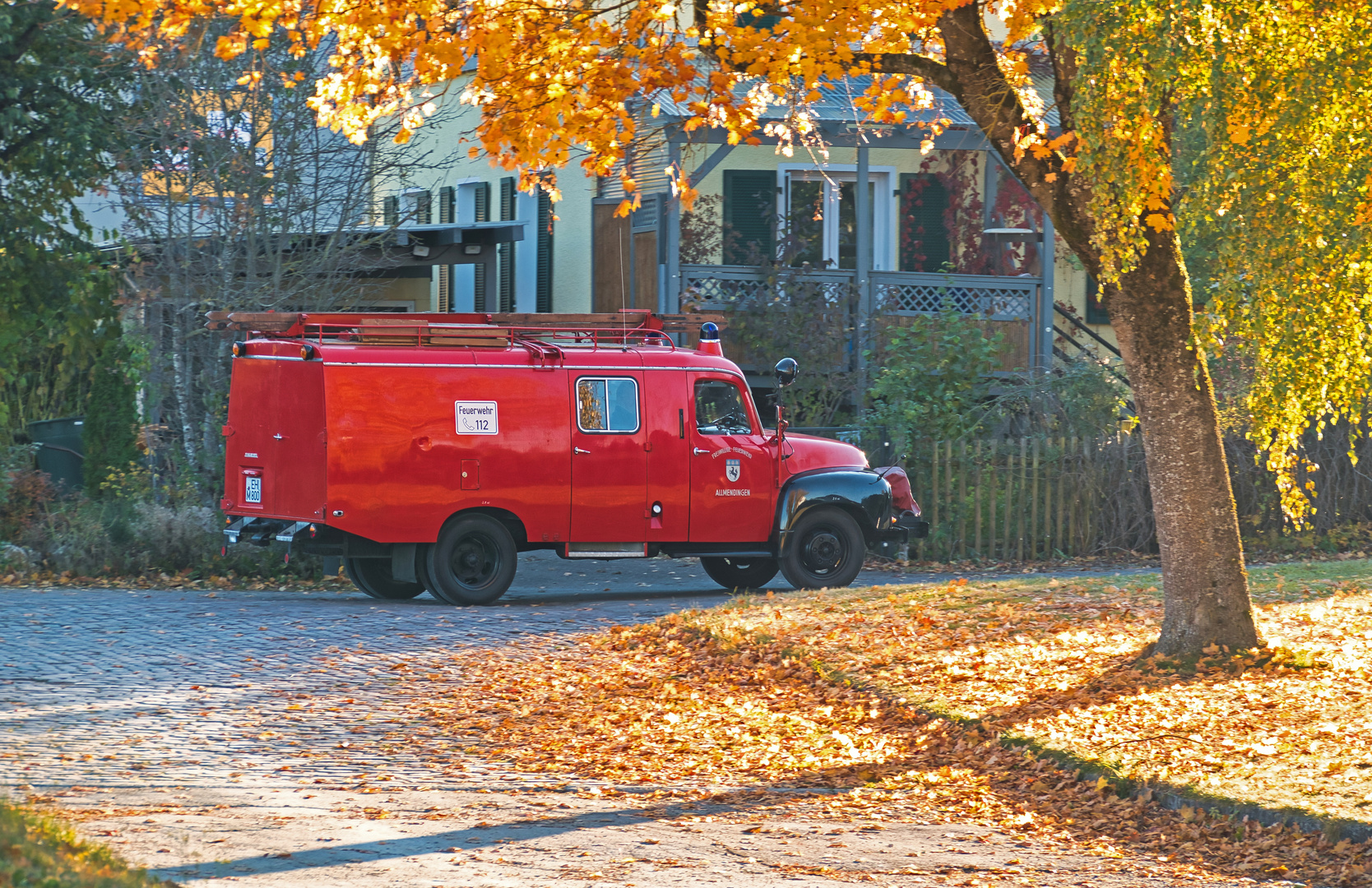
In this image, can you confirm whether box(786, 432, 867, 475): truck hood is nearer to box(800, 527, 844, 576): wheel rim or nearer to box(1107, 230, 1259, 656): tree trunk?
box(800, 527, 844, 576): wheel rim

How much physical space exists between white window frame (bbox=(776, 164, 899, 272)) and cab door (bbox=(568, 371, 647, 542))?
940cm

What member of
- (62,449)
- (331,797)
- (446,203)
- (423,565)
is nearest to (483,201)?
(446,203)

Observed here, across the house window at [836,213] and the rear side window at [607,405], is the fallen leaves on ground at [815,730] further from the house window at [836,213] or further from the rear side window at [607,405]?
the house window at [836,213]

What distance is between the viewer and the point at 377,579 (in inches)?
619

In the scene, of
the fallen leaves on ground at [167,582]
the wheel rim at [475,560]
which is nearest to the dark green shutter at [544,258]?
the fallen leaves on ground at [167,582]

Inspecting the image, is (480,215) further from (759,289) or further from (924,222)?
(759,289)

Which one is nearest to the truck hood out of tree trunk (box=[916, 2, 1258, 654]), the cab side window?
the cab side window

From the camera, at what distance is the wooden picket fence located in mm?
19109

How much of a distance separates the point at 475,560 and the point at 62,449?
7653 millimetres

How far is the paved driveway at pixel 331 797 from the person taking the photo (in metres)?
6.58

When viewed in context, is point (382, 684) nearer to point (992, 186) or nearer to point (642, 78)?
point (642, 78)

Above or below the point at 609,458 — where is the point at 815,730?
below

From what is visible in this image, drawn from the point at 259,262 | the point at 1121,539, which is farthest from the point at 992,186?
the point at 259,262

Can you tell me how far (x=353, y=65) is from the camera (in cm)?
1177
